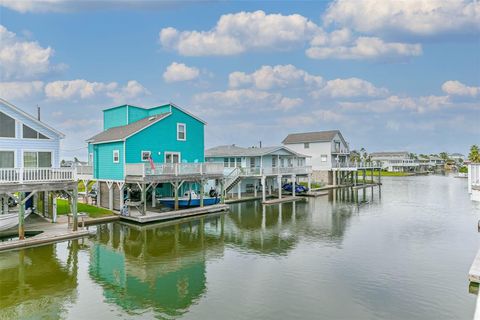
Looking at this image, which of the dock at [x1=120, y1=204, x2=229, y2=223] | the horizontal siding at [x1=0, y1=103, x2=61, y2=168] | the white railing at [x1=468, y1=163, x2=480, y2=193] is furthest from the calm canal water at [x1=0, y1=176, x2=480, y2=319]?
the horizontal siding at [x1=0, y1=103, x2=61, y2=168]

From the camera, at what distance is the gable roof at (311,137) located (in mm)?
58188

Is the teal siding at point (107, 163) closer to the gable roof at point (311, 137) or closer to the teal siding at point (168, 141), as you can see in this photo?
the teal siding at point (168, 141)

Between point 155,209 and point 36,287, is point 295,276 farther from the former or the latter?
point 155,209

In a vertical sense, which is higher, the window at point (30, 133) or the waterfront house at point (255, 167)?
the window at point (30, 133)

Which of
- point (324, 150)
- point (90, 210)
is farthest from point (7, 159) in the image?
point (324, 150)

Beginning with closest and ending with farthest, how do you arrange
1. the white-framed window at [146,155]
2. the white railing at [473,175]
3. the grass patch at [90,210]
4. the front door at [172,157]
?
the white railing at [473,175]
the grass patch at [90,210]
the white-framed window at [146,155]
the front door at [172,157]

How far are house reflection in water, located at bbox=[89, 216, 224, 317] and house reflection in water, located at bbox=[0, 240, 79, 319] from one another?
1093mm

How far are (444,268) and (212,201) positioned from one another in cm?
1873

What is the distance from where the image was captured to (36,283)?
13125 millimetres

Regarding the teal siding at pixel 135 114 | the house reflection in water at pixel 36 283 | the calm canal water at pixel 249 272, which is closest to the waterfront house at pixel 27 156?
the house reflection in water at pixel 36 283

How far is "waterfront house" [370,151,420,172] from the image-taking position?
343 ft

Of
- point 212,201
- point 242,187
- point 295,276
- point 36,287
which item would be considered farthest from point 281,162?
point 36,287

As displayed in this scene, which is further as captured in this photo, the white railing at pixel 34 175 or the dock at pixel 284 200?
the dock at pixel 284 200

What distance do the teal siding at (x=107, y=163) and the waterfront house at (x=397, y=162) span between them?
89.2m
